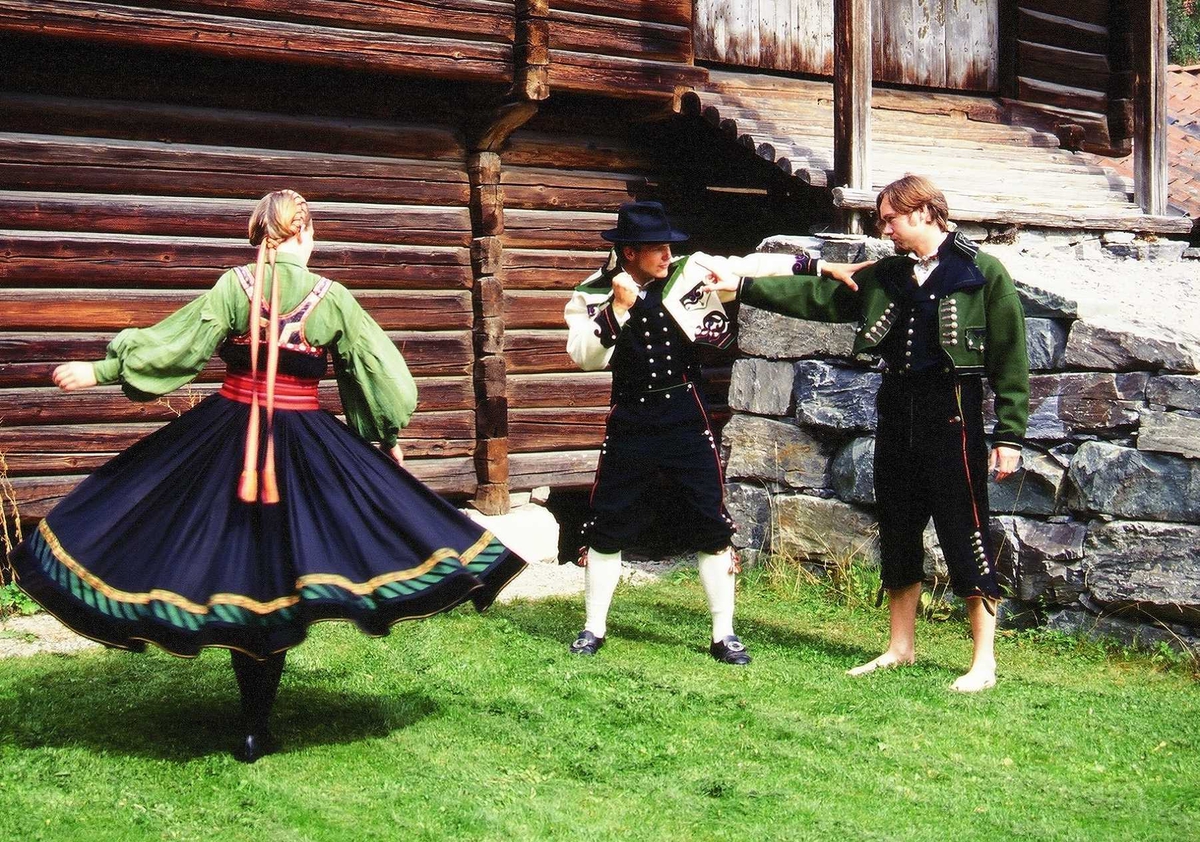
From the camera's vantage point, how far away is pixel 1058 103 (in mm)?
10141

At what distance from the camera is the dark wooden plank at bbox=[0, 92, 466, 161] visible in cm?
700

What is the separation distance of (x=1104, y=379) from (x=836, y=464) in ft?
4.94

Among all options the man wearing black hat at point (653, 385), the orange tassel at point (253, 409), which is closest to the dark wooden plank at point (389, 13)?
the man wearing black hat at point (653, 385)

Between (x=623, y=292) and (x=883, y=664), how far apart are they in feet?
5.89

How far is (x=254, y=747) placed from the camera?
13.7ft

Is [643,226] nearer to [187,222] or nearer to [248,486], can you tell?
[248,486]

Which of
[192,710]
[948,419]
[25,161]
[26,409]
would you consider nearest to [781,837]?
[948,419]

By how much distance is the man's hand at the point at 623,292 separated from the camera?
16.4 feet

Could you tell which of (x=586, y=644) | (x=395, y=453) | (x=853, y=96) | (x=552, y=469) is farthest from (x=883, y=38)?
(x=395, y=453)

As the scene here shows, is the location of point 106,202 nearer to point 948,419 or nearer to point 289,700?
point 289,700

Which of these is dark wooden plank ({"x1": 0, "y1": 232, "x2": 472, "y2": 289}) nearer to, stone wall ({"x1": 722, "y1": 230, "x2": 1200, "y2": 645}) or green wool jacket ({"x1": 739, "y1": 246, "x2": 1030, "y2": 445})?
stone wall ({"x1": 722, "y1": 230, "x2": 1200, "y2": 645})

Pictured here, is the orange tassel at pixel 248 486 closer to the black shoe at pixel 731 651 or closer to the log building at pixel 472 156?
the black shoe at pixel 731 651

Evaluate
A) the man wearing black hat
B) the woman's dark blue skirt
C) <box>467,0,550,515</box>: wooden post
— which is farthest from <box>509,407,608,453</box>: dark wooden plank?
the woman's dark blue skirt

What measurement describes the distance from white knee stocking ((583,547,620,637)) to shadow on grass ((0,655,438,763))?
3.02ft
